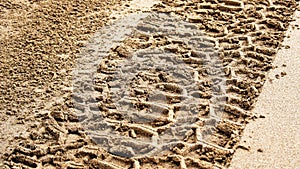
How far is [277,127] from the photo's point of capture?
2.55 metres

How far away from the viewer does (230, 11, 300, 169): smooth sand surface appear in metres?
2.36

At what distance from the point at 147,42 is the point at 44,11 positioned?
1007 mm

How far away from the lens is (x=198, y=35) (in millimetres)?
3371

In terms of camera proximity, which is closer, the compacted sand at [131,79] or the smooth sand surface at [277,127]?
the smooth sand surface at [277,127]

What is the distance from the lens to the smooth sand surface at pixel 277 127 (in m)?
2.36

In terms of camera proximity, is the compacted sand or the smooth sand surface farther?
the compacted sand

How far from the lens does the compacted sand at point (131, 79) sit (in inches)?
97.7

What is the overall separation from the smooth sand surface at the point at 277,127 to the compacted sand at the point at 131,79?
0.06m

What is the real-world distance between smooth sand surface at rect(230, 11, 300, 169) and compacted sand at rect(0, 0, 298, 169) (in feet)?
0.20

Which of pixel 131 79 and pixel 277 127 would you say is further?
pixel 131 79

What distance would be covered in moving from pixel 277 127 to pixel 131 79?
3.16ft

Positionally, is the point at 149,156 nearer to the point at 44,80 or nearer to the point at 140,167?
the point at 140,167

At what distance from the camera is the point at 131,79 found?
2977mm

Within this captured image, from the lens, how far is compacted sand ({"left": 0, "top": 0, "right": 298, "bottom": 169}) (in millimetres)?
2482
